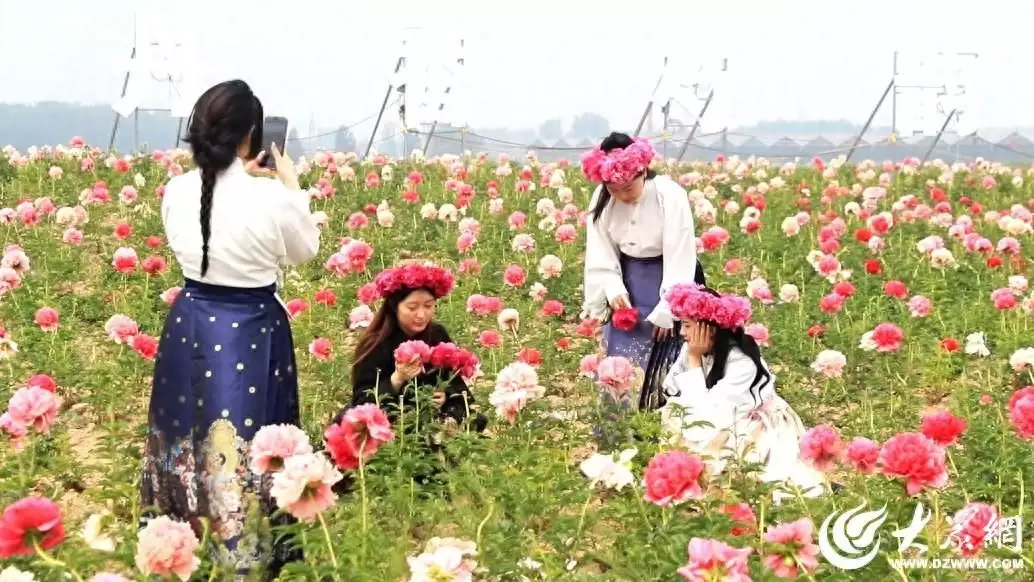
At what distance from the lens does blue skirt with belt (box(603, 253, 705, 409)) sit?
5.04m

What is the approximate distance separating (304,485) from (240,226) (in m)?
1.22

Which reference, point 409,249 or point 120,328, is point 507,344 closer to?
point 120,328

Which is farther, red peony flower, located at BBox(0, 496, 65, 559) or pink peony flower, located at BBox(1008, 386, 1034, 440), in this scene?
pink peony flower, located at BBox(1008, 386, 1034, 440)

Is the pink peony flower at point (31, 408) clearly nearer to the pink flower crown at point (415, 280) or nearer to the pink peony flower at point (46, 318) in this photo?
the pink flower crown at point (415, 280)

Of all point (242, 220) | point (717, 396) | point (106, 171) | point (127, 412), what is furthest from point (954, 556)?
point (106, 171)

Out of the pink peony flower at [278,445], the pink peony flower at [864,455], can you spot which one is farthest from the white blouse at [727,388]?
the pink peony flower at [278,445]

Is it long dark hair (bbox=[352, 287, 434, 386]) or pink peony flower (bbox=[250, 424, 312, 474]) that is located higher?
pink peony flower (bbox=[250, 424, 312, 474])

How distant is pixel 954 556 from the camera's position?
2.98 metres

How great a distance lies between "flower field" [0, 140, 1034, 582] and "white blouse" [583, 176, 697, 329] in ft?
1.44

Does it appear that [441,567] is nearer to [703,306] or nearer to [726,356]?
[703,306]

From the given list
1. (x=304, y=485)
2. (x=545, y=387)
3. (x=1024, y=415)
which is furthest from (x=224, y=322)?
(x=545, y=387)

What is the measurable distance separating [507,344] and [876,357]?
1.94 meters

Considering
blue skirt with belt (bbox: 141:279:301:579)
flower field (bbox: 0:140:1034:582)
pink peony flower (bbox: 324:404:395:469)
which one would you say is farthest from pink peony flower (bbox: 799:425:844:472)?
blue skirt with belt (bbox: 141:279:301:579)

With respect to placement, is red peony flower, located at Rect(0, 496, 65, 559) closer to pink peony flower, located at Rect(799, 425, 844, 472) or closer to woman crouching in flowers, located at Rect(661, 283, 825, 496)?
pink peony flower, located at Rect(799, 425, 844, 472)
